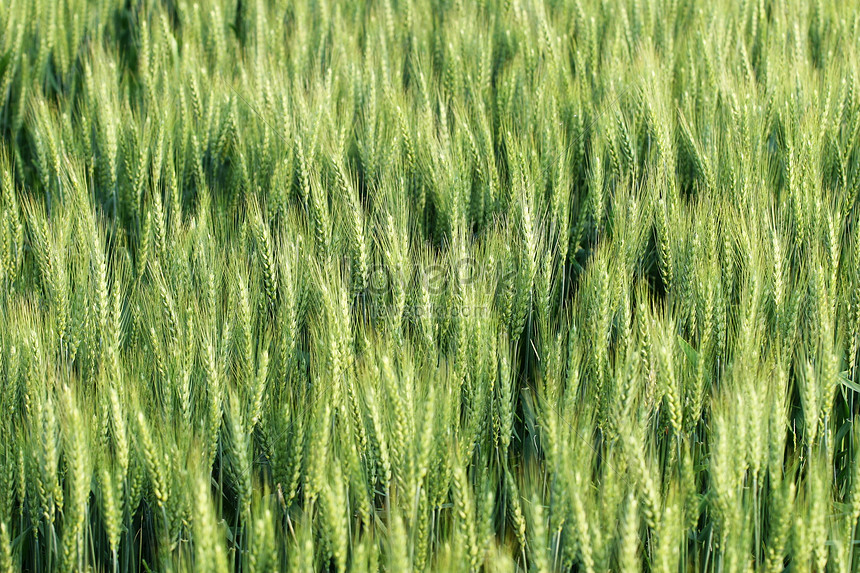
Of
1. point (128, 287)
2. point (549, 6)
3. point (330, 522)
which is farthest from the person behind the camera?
point (549, 6)

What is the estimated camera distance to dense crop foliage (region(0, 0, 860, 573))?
155 cm

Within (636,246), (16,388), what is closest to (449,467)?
(636,246)

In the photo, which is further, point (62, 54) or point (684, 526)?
point (62, 54)

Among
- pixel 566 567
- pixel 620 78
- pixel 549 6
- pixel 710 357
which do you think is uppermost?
pixel 549 6

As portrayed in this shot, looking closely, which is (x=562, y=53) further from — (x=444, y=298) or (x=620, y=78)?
(x=444, y=298)

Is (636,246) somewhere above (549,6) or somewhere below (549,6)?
below

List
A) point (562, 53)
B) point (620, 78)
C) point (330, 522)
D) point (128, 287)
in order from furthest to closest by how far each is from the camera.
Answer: point (562, 53), point (620, 78), point (128, 287), point (330, 522)

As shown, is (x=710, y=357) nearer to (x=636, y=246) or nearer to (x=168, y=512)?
(x=636, y=246)

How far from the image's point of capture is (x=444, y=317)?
191 centimetres

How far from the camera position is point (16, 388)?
1.83m

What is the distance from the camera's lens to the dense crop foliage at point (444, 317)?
1.55m

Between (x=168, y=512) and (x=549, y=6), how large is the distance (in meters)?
2.95

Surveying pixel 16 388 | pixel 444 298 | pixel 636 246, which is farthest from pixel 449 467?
pixel 16 388

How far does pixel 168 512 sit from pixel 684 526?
1.02m
